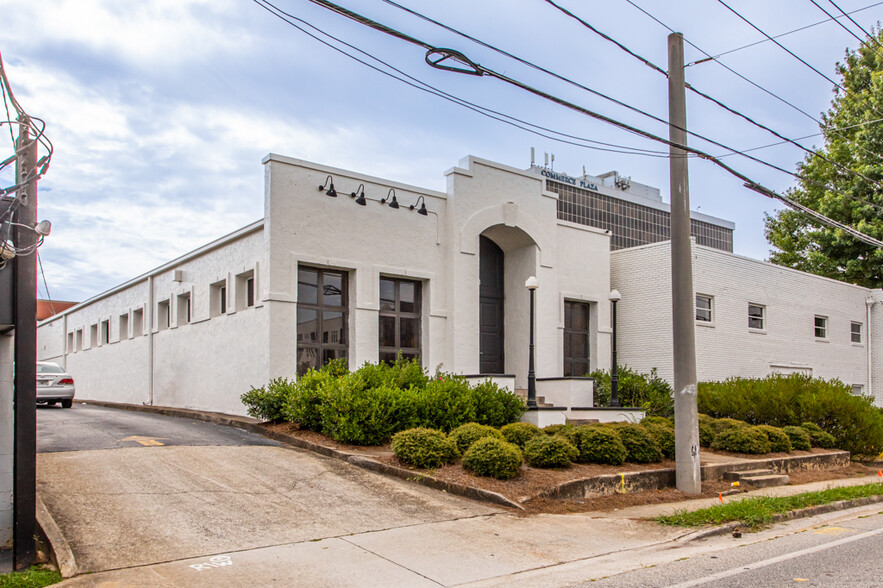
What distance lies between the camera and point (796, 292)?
84.5 ft

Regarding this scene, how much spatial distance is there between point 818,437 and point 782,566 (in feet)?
35.3

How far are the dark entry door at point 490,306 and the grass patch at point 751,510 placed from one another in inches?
393

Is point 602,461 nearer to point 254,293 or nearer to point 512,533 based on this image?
point 512,533

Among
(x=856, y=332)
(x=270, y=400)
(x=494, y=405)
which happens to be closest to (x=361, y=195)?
(x=270, y=400)

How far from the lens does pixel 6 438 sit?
7.36m

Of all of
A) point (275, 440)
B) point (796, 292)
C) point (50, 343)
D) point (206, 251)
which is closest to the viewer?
point (275, 440)

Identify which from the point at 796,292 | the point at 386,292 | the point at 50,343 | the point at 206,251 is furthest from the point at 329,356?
the point at 50,343

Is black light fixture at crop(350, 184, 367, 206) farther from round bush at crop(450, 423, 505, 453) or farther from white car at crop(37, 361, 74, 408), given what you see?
white car at crop(37, 361, 74, 408)

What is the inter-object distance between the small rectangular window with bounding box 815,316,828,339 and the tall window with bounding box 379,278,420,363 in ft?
55.0

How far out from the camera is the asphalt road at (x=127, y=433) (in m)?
12.3

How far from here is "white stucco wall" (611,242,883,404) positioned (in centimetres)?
2194

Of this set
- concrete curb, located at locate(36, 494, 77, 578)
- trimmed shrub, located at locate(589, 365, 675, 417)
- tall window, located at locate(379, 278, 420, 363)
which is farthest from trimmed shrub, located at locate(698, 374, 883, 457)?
concrete curb, located at locate(36, 494, 77, 578)

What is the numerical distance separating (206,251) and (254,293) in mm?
3485

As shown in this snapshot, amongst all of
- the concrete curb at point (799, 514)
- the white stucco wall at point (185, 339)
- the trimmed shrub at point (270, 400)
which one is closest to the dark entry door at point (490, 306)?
the white stucco wall at point (185, 339)
